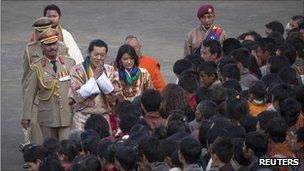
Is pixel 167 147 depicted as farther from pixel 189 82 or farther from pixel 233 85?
pixel 189 82

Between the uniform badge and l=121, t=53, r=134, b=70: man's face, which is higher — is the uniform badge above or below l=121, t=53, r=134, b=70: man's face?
below

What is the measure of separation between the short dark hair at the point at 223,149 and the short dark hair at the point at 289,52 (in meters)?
3.86

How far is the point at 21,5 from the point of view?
21.7 meters

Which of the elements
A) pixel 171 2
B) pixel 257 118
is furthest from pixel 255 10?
pixel 257 118

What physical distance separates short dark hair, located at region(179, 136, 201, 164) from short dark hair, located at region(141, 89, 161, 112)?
1346mm

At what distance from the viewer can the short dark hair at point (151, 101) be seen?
10.6 m

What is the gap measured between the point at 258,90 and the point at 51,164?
2661 mm

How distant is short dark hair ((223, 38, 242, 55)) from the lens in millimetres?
13520

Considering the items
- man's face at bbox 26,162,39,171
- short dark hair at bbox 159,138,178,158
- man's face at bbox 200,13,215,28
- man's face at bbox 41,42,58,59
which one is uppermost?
man's face at bbox 41,42,58,59

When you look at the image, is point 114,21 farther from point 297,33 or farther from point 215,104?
point 215,104

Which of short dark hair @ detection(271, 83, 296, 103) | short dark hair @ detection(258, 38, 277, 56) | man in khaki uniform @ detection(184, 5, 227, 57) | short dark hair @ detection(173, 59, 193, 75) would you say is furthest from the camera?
man in khaki uniform @ detection(184, 5, 227, 57)

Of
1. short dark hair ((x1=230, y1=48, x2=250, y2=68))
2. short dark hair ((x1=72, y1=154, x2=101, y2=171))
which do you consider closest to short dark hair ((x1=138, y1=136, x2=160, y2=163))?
short dark hair ((x1=72, y1=154, x2=101, y2=171))

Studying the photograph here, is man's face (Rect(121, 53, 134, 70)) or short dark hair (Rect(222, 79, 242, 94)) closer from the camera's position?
short dark hair (Rect(222, 79, 242, 94))

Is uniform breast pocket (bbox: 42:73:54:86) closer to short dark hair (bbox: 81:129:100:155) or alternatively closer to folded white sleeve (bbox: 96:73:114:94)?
folded white sleeve (bbox: 96:73:114:94)
